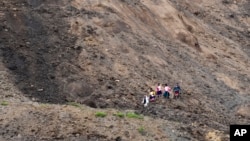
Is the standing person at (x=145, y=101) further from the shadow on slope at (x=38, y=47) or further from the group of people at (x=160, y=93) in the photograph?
the shadow on slope at (x=38, y=47)

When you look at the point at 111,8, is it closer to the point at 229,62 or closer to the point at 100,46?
the point at 100,46

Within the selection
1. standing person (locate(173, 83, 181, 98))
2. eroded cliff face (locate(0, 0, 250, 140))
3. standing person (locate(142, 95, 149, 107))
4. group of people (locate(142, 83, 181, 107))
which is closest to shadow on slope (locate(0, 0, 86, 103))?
eroded cliff face (locate(0, 0, 250, 140))

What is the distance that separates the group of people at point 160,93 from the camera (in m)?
22.1

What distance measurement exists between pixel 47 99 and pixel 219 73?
892cm

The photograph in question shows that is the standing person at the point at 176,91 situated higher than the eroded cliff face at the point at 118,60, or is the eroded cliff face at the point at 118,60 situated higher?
the eroded cliff face at the point at 118,60

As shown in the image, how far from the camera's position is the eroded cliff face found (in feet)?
72.6

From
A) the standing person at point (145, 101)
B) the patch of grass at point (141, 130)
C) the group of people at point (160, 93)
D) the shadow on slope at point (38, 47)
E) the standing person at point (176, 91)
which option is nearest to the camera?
the patch of grass at point (141, 130)

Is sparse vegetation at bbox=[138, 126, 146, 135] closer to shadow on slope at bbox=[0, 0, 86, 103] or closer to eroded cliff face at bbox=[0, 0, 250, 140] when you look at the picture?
eroded cliff face at bbox=[0, 0, 250, 140]

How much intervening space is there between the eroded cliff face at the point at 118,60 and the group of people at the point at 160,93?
244 millimetres

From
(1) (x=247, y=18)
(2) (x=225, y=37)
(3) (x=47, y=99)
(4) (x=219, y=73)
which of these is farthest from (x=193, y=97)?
(1) (x=247, y=18)

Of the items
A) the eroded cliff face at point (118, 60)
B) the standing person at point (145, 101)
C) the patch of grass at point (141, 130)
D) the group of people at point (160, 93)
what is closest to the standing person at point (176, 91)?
the group of people at point (160, 93)

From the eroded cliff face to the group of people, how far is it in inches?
9.6

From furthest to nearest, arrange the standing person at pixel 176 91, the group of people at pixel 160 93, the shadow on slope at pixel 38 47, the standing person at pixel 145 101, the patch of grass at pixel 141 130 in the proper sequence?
the standing person at pixel 176 91 < the shadow on slope at pixel 38 47 < the group of people at pixel 160 93 < the standing person at pixel 145 101 < the patch of grass at pixel 141 130

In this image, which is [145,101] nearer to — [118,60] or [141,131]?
[118,60]
